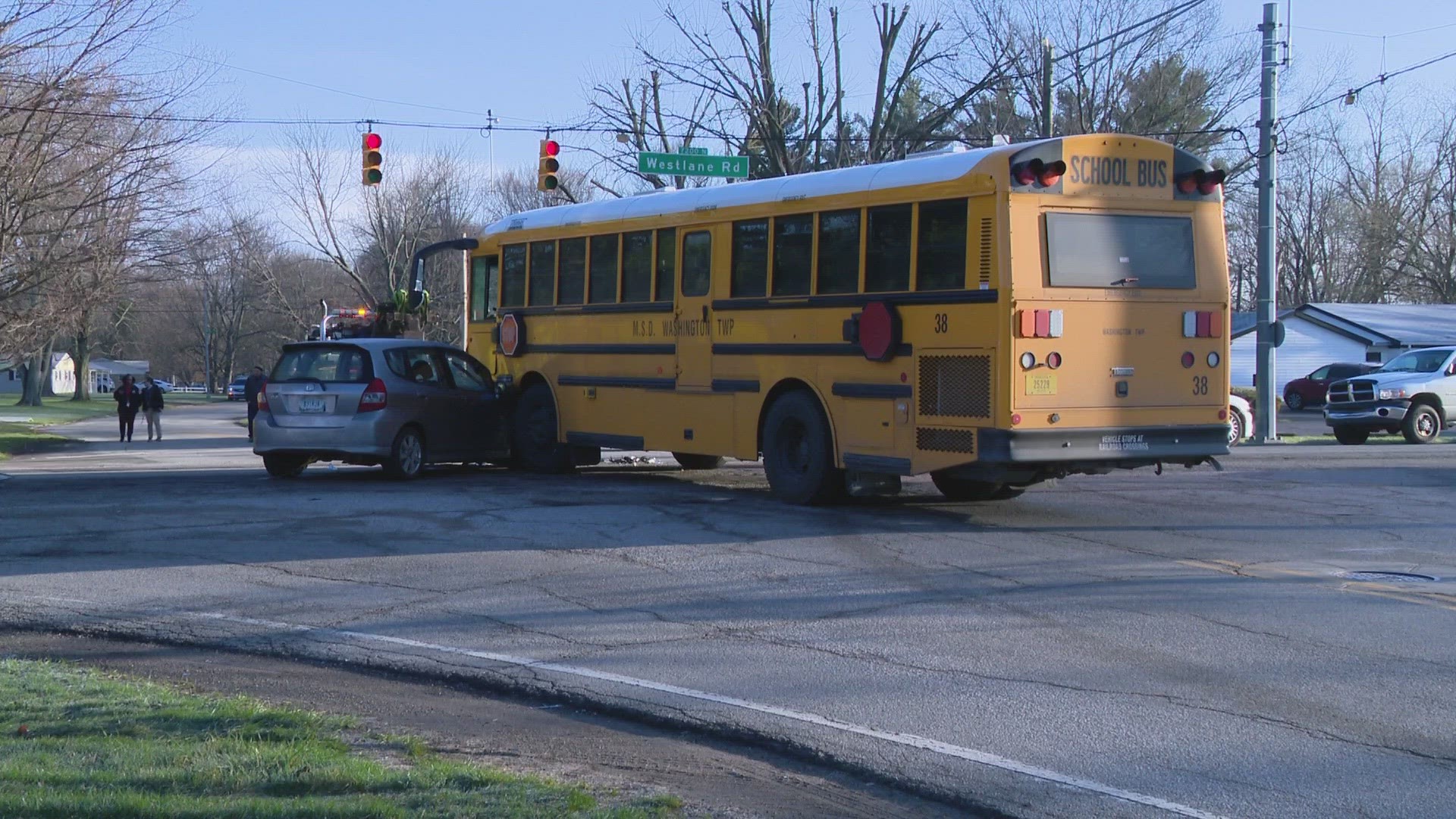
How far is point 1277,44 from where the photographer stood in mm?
26297

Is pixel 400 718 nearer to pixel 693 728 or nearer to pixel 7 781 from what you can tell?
pixel 693 728

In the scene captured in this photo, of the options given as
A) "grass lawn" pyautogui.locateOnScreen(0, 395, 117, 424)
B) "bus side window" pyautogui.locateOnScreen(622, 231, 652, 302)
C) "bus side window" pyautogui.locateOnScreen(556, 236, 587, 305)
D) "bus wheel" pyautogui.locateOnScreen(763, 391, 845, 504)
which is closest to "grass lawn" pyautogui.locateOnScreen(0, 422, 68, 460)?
"grass lawn" pyautogui.locateOnScreen(0, 395, 117, 424)

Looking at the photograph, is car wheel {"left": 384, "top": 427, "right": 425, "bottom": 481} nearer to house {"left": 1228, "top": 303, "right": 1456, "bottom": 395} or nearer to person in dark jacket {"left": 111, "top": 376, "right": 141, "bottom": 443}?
person in dark jacket {"left": 111, "top": 376, "right": 141, "bottom": 443}

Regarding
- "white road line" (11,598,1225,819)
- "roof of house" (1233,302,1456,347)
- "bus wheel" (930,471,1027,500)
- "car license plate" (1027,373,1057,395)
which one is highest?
"roof of house" (1233,302,1456,347)

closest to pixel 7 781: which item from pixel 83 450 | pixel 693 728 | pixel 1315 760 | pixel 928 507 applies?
pixel 693 728

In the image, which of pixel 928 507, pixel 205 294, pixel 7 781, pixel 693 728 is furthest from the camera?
pixel 205 294

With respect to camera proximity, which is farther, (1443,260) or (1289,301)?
(1289,301)

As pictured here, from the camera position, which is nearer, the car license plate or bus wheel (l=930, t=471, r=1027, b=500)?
the car license plate

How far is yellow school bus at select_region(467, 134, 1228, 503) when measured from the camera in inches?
444

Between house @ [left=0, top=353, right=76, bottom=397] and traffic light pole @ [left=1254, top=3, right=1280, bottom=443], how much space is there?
96.4m

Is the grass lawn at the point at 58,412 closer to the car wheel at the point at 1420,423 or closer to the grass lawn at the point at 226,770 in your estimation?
the car wheel at the point at 1420,423

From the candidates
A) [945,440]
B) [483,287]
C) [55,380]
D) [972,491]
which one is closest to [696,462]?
[483,287]

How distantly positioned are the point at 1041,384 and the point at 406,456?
25.3 feet

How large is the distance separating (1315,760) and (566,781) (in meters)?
2.93
